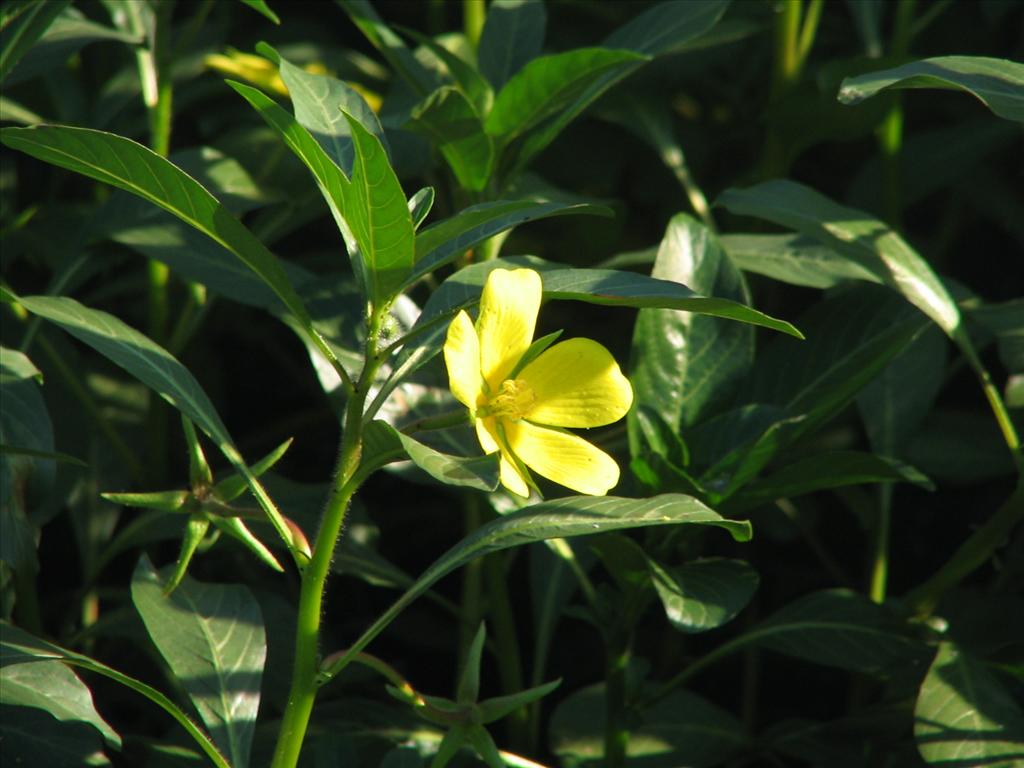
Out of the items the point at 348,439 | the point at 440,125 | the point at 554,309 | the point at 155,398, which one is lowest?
the point at 554,309

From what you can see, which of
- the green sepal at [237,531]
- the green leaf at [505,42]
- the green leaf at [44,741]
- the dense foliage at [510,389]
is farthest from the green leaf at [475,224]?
the green leaf at [44,741]

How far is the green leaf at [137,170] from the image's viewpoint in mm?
769

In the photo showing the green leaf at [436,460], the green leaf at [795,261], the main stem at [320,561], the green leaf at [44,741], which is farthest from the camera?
the green leaf at [795,261]

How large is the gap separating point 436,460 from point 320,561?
0.57ft

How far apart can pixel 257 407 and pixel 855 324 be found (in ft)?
3.43

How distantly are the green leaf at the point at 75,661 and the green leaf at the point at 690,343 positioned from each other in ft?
1.59

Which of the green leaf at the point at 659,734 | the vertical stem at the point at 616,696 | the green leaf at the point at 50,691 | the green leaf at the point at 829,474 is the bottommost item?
the green leaf at the point at 659,734

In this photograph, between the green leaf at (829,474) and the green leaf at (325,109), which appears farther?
the green leaf at (829,474)

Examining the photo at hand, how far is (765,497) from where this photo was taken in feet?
3.46

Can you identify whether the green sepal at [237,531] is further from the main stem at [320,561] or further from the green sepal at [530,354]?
the green sepal at [530,354]

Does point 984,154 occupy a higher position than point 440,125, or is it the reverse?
point 440,125

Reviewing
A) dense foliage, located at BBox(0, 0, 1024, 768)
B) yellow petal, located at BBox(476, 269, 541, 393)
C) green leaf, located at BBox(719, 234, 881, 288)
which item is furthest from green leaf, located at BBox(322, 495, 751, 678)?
green leaf, located at BBox(719, 234, 881, 288)

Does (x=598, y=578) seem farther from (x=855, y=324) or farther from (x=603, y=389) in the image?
(x=603, y=389)

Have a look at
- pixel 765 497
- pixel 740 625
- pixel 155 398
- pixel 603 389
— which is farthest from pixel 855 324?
pixel 155 398
